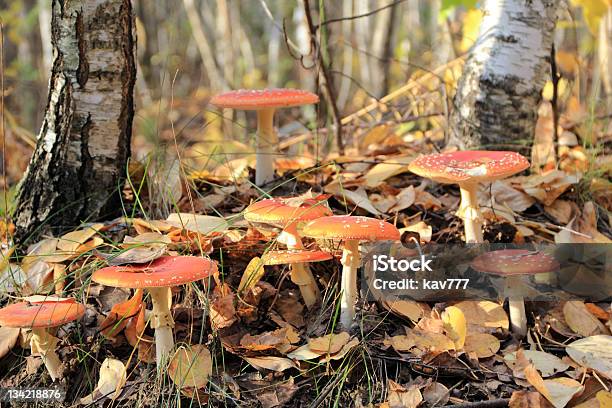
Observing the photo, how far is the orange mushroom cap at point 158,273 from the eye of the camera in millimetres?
2008

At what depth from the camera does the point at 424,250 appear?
9.18ft

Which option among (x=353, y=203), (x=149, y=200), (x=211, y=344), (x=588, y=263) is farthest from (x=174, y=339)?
(x=588, y=263)

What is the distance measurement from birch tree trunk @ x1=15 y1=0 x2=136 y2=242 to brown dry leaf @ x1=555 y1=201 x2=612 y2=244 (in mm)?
2217

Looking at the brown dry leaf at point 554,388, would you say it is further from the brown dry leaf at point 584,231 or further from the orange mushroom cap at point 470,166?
the brown dry leaf at point 584,231

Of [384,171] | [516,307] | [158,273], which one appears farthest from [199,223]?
[516,307]

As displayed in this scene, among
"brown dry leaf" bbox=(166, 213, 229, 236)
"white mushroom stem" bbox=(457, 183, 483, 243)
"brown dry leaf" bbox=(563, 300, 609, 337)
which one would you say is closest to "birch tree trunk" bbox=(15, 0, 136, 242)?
"brown dry leaf" bbox=(166, 213, 229, 236)

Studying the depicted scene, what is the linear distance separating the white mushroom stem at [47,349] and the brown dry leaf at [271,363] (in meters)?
0.79

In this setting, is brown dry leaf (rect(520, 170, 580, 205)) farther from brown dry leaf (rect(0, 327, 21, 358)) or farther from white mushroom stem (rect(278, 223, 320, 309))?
brown dry leaf (rect(0, 327, 21, 358))

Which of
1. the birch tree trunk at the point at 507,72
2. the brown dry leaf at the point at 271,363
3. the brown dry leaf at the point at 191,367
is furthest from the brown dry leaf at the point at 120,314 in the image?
the birch tree trunk at the point at 507,72

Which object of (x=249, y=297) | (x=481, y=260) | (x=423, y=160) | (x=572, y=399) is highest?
(x=423, y=160)

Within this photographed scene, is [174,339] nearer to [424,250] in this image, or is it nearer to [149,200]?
[149,200]

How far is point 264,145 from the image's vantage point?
324 centimetres

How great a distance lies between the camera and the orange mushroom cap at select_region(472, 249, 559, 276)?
232 centimetres

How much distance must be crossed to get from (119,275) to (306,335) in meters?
0.83
